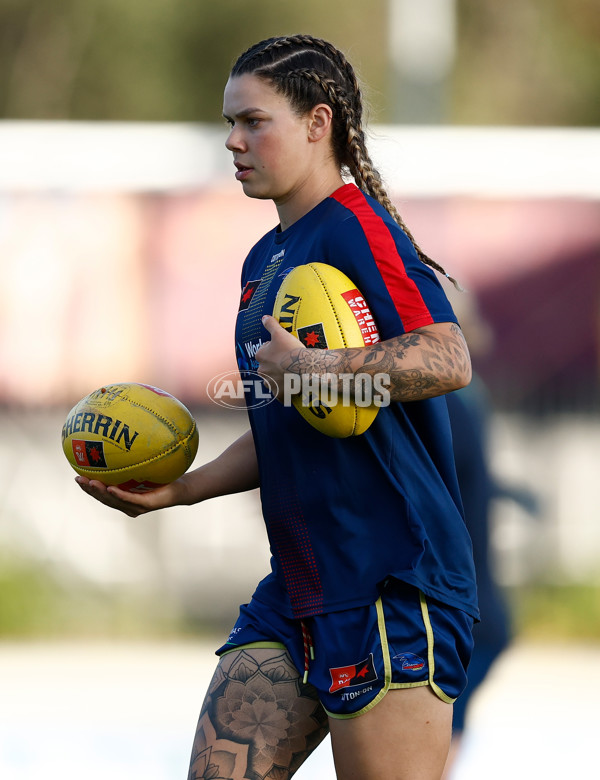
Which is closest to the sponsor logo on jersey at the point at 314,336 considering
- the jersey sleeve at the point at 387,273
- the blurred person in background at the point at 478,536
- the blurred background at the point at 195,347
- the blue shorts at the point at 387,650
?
the jersey sleeve at the point at 387,273

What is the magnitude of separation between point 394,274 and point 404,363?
0.22m

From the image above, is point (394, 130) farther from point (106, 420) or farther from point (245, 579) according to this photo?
point (106, 420)

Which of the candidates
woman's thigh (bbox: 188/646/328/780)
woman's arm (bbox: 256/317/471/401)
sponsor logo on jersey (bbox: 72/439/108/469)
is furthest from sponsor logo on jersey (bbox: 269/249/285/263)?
woman's thigh (bbox: 188/646/328/780)

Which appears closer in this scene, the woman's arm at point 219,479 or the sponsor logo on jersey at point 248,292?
the sponsor logo on jersey at point 248,292

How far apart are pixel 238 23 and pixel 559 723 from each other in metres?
13.2

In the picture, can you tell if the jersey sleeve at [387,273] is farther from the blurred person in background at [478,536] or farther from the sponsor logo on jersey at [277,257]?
the blurred person in background at [478,536]

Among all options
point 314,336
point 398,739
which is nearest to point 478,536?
point 398,739

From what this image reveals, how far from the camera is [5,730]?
19.3 ft

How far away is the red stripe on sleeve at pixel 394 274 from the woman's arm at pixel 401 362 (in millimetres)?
32

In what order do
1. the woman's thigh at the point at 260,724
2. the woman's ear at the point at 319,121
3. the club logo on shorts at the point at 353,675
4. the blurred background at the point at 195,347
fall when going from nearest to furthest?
Answer: the club logo on shorts at the point at 353,675, the woman's thigh at the point at 260,724, the woman's ear at the point at 319,121, the blurred background at the point at 195,347

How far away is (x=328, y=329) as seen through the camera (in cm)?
242

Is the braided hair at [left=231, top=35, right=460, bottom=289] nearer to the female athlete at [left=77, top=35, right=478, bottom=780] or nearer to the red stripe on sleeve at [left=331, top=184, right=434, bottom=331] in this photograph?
the female athlete at [left=77, top=35, right=478, bottom=780]

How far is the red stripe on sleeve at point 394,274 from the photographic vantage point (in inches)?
94.8

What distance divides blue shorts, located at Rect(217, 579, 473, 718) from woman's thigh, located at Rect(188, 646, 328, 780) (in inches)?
4.5
